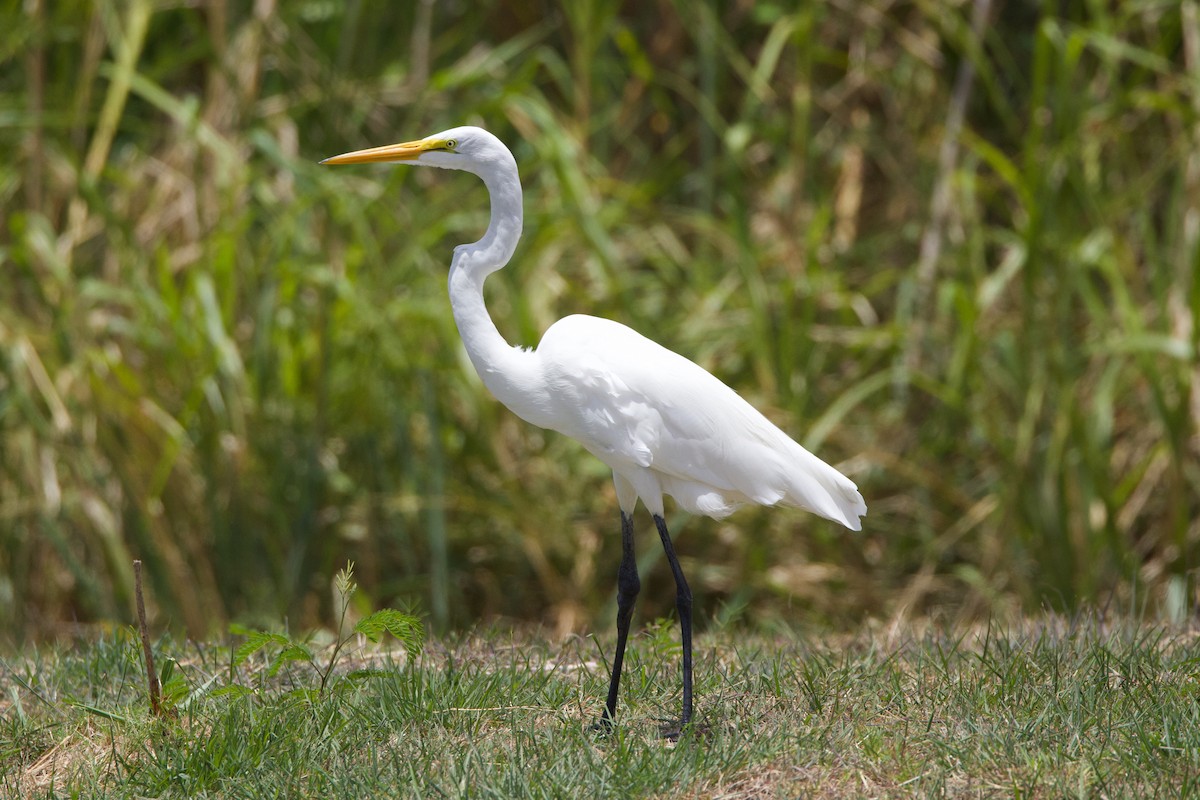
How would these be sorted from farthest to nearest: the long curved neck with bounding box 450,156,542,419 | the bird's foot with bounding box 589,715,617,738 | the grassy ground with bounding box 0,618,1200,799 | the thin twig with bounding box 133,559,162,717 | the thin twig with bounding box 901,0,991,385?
the thin twig with bounding box 901,0,991,385, the long curved neck with bounding box 450,156,542,419, the bird's foot with bounding box 589,715,617,738, the thin twig with bounding box 133,559,162,717, the grassy ground with bounding box 0,618,1200,799

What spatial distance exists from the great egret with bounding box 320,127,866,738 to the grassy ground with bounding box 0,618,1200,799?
0.70ft

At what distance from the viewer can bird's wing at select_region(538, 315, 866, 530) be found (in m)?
2.52

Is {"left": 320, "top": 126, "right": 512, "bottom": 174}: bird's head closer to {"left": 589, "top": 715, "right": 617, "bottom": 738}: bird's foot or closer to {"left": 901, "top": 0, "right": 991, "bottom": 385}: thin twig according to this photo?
{"left": 589, "top": 715, "right": 617, "bottom": 738}: bird's foot

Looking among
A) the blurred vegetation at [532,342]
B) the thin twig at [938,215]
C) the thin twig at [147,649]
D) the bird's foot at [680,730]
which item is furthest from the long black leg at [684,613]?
the thin twig at [938,215]

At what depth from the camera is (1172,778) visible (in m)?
2.06

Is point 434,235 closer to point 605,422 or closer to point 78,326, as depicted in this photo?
point 78,326

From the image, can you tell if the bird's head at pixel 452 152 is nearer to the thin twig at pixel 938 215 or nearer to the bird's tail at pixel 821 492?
the bird's tail at pixel 821 492

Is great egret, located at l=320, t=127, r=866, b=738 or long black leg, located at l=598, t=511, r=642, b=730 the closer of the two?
great egret, located at l=320, t=127, r=866, b=738

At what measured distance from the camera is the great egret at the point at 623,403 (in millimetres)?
2510

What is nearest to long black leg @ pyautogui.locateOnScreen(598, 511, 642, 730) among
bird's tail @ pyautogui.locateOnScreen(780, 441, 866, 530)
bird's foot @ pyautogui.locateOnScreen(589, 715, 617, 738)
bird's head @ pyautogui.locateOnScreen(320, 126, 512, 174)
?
bird's foot @ pyautogui.locateOnScreen(589, 715, 617, 738)

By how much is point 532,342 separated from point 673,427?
1.83m

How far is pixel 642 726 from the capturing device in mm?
2480

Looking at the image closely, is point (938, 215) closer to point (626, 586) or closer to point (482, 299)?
point (626, 586)

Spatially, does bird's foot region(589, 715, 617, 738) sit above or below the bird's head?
below
